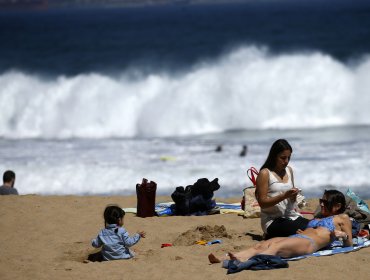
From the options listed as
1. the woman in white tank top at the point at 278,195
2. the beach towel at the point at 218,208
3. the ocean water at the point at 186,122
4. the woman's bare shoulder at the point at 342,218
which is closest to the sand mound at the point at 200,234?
the woman in white tank top at the point at 278,195

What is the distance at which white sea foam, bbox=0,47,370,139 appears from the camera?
23.5 metres

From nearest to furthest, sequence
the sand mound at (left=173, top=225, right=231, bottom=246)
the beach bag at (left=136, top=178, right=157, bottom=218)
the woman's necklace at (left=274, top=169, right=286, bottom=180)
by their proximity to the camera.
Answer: the woman's necklace at (left=274, top=169, right=286, bottom=180) → the sand mound at (left=173, top=225, right=231, bottom=246) → the beach bag at (left=136, top=178, right=157, bottom=218)

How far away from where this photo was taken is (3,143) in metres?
21.3

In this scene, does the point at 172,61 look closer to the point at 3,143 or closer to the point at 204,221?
the point at 3,143

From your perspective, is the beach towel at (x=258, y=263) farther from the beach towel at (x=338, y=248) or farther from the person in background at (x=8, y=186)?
the person in background at (x=8, y=186)

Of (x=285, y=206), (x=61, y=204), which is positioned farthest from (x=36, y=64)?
(x=285, y=206)

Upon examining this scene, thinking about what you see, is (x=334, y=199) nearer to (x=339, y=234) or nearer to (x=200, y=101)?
(x=339, y=234)

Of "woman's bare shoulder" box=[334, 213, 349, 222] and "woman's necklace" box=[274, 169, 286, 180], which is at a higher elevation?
"woman's necklace" box=[274, 169, 286, 180]

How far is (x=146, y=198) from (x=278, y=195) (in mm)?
2574

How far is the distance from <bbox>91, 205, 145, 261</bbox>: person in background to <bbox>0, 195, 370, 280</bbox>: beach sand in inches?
5.5

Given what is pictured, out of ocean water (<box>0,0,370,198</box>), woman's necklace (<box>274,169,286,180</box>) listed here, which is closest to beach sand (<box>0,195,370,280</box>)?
woman's necklace (<box>274,169,286,180</box>)

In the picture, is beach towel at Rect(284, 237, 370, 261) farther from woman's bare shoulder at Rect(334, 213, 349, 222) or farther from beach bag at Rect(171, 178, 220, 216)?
beach bag at Rect(171, 178, 220, 216)

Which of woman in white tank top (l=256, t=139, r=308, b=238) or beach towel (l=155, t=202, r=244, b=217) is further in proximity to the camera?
beach towel (l=155, t=202, r=244, b=217)

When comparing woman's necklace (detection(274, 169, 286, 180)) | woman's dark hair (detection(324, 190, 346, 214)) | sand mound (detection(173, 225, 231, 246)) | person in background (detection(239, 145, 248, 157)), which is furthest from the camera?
person in background (detection(239, 145, 248, 157))
